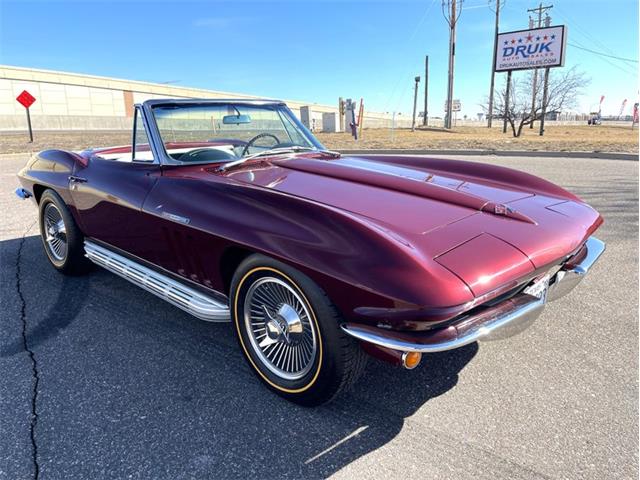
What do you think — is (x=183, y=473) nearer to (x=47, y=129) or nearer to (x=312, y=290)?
(x=312, y=290)

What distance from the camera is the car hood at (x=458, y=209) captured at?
195cm

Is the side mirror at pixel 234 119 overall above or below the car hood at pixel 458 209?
above

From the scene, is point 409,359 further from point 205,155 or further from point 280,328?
point 205,155

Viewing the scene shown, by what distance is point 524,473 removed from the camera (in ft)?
5.92

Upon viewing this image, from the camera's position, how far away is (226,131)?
3521 millimetres

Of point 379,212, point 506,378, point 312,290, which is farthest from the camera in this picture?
point 506,378

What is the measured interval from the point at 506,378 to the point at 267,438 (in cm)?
129

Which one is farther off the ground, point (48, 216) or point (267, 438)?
point (48, 216)

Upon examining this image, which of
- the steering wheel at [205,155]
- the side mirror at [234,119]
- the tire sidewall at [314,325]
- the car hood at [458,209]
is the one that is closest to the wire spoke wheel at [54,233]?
the steering wheel at [205,155]

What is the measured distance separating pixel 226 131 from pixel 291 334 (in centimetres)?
192

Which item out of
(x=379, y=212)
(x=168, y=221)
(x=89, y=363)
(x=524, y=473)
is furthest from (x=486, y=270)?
(x=89, y=363)

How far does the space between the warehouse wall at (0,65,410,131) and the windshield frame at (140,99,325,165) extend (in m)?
33.7

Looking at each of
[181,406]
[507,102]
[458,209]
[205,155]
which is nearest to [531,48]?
[507,102]

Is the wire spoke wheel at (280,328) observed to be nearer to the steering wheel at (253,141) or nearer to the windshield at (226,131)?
the windshield at (226,131)
